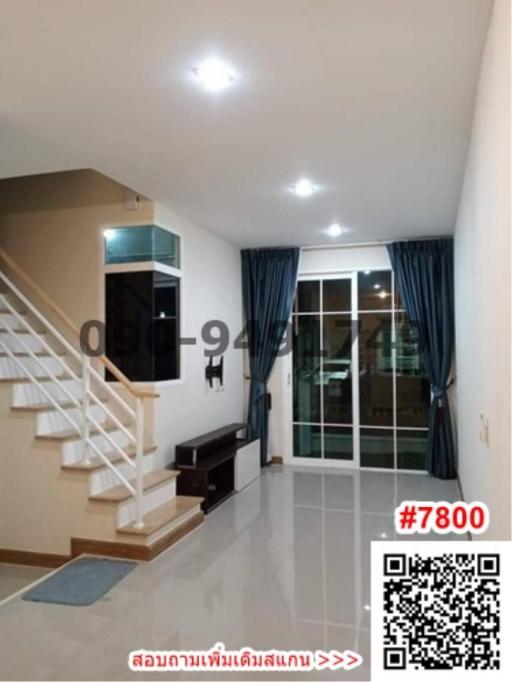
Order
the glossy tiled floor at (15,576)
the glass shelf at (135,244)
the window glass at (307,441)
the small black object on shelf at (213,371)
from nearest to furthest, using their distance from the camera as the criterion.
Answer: the glossy tiled floor at (15,576)
the glass shelf at (135,244)
the small black object on shelf at (213,371)
the window glass at (307,441)

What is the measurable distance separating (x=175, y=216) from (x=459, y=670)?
13.9ft

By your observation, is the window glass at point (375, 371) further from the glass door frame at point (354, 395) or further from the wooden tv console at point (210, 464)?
the wooden tv console at point (210, 464)

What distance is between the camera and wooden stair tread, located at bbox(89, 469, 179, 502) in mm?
3635

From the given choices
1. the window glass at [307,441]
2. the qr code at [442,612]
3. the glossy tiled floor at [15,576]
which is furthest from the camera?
the window glass at [307,441]

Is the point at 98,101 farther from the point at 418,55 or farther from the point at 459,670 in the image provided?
the point at 459,670

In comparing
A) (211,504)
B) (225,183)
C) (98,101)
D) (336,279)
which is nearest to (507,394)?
(98,101)

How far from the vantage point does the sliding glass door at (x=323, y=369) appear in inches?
255

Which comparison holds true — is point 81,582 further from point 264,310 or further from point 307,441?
point 264,310

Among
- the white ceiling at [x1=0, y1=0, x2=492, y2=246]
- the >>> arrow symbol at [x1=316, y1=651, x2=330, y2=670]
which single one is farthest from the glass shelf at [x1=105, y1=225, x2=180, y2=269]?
the >>> arrow symbol at [x1=316, y1=651, x2=330, y2=670]

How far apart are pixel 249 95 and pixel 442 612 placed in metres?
2.54

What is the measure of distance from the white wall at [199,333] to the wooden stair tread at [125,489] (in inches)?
11.3

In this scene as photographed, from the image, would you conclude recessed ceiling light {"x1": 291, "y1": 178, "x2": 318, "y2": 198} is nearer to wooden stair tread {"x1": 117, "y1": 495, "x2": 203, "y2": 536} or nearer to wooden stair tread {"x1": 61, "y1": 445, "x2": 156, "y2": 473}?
wooden stair tread {"x1": 61, "y1": 445, "x2": 156, "y2": 473}

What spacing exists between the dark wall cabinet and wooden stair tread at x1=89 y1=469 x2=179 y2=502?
84 cm

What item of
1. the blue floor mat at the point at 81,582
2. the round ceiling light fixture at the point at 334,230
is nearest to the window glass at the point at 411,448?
the round ceiling light fixture at the point at 334,230
